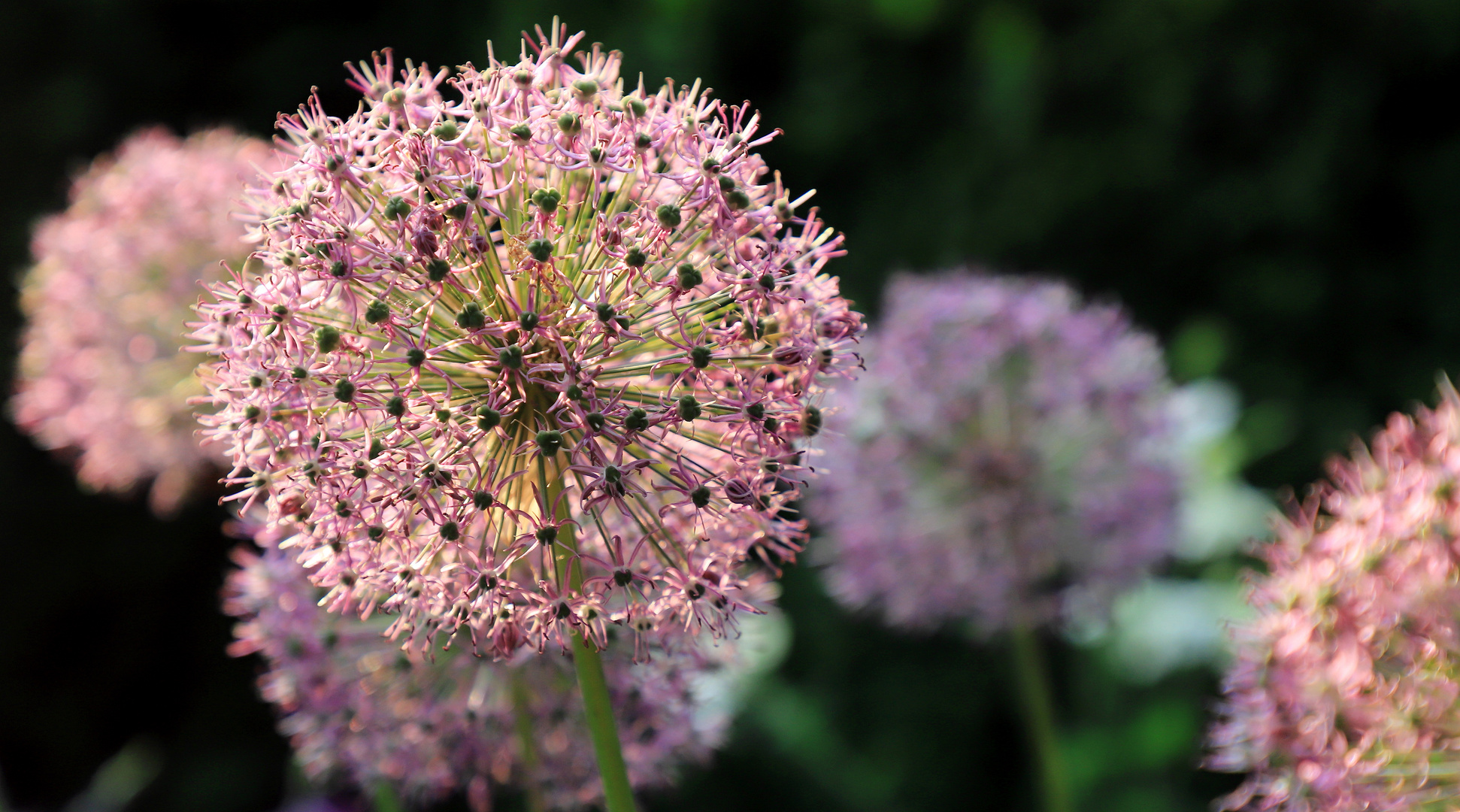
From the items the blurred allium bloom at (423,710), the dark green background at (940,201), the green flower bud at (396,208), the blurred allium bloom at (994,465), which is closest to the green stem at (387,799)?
the blurred allium bloom at (423,710)

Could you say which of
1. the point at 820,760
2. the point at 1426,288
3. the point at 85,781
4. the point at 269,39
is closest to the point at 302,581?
the point at 820,760

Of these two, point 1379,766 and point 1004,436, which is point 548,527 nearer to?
point 1379,766

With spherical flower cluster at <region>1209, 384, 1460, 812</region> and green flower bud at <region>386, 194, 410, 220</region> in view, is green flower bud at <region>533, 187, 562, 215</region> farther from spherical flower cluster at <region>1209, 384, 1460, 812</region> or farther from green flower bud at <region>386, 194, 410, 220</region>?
spherical flower cluster at <region>1209, 384, 1460, 812</region>

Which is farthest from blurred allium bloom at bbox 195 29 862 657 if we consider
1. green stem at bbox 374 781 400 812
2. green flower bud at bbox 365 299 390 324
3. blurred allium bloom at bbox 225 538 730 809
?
green stem at bbox 374 781 400 812

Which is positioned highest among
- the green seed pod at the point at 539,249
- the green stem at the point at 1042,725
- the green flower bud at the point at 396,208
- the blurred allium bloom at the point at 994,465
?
the blurred allium bloom at the point at 994,465

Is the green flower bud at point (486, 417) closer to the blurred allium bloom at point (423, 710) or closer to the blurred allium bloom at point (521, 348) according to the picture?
the blurred allium bloom at point (521, 348)
